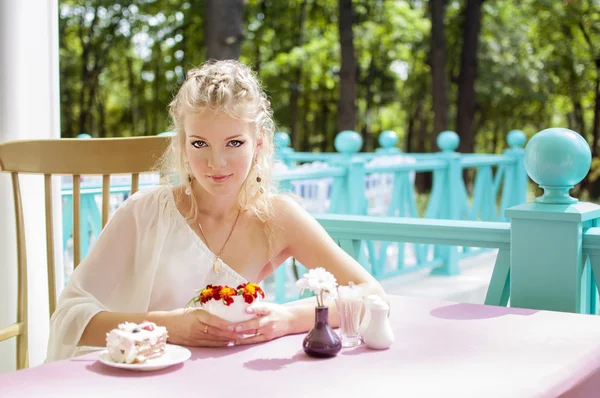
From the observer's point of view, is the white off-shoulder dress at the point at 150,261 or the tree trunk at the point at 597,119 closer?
the white off-shoulder dress at the point at 150,261

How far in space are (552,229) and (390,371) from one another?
98cm

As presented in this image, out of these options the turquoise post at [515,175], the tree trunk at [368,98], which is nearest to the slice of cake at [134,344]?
the turquoise post at [515,175]

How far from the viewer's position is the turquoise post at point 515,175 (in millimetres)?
8727

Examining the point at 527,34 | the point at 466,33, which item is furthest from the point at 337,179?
the point at 527,34

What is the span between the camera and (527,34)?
22859 mm

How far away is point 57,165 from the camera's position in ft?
8.07

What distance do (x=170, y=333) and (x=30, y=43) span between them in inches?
49.7

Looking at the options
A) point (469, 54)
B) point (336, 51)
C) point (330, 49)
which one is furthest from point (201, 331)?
point (336, 51)

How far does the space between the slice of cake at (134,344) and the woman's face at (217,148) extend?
0.58 m

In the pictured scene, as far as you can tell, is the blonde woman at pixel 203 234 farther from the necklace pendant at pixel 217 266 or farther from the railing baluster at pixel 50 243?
the railing baluster at pixel 50 243

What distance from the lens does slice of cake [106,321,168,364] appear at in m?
1.51

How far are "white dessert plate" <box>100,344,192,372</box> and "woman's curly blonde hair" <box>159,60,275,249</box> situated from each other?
629mm

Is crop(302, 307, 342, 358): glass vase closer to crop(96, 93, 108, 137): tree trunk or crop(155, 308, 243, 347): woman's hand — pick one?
crop(155, 308, 243, 347): woman's hand

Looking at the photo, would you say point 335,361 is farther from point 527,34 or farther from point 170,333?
point 527,34
